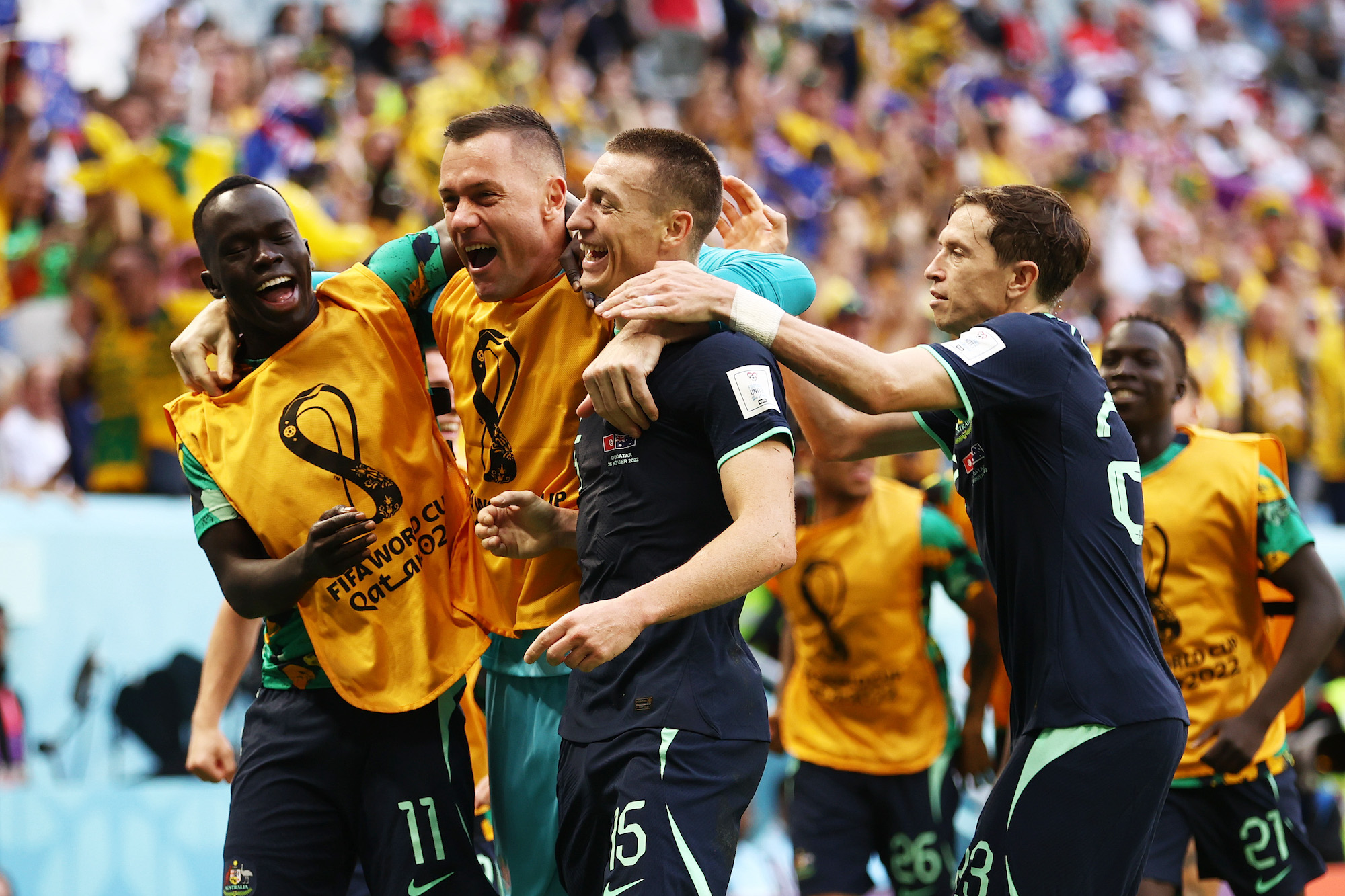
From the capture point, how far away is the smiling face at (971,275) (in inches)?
142

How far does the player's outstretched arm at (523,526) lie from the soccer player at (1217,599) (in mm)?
2500

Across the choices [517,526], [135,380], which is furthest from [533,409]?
[135,380]

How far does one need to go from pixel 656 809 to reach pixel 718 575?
1.73ft

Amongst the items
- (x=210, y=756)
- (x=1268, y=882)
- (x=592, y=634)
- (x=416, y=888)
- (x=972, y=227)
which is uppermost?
(x=972, y=227)

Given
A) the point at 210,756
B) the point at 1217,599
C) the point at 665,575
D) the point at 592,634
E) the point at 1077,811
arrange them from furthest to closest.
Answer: the point at 1217,599
the point at 210,756
the point at 1077,811
the point at 665,575
the point at 592,634

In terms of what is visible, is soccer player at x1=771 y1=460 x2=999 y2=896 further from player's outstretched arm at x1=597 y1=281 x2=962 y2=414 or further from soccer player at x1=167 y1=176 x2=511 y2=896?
player's outstretched arm at x1=597 y1=281 x2=962 y2=414

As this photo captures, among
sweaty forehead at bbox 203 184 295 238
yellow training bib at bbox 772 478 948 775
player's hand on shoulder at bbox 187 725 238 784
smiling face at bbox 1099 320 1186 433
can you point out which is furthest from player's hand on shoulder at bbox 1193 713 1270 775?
sweaty forehead at bbox 203 184 295 238

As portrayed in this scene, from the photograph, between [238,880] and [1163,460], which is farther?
[1163,460]

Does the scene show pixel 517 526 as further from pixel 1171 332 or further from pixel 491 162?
pixel 1171 332

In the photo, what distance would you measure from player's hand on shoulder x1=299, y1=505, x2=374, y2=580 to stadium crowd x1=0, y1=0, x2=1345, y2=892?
3962 millimetres

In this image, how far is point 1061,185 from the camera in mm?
15109

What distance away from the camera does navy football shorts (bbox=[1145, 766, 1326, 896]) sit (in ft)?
15.8

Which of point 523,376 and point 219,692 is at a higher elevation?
point 523,376

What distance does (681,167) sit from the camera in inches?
130
